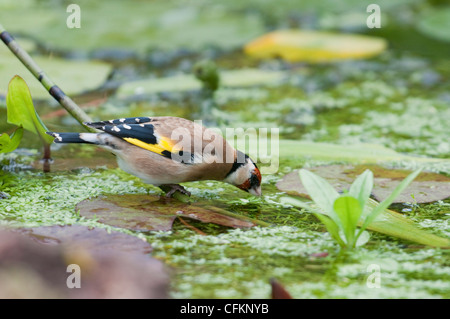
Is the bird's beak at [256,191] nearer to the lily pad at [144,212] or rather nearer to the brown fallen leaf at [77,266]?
the lily pad at [144,212]

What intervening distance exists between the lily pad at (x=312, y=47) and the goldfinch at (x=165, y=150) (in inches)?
125

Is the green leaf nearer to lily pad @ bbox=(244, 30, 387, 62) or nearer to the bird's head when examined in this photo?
the bird's head

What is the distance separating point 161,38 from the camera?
20.3 feet

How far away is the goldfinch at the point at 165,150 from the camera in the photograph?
118 inches

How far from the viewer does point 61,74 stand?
16.2ft

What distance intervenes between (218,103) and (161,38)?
5.14 feet

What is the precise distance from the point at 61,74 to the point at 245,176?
241 centimetres

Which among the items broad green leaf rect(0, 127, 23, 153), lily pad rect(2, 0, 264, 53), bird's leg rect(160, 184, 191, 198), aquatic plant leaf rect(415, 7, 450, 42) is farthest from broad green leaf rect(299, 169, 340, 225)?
aquatic plant leaf rect(415, 7, 450, 42)

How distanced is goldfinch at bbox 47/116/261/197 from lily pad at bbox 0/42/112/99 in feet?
5.16

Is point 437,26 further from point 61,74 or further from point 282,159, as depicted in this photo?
point 61,74

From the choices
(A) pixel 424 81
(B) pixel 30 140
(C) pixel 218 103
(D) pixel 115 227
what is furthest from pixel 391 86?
(D) pixel 115 227

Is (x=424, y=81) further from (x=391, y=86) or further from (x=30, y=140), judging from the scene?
(x=30, y=140)

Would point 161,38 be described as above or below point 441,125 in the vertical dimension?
above

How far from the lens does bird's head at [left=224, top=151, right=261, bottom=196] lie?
312cm
